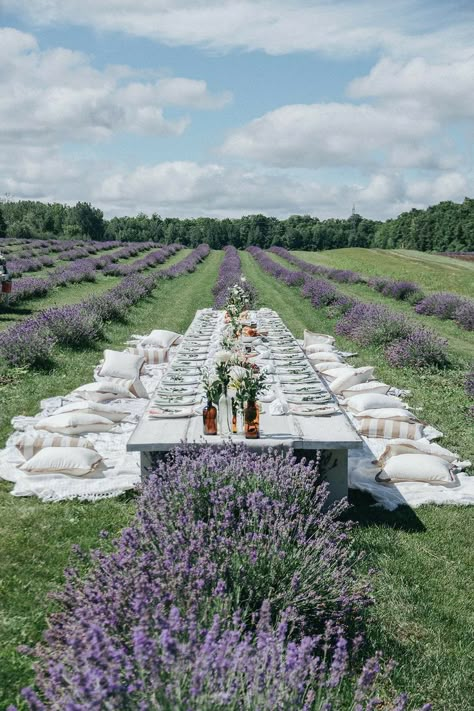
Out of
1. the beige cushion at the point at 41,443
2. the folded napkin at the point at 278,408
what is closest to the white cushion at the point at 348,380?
the folded napkin at the point at 278,408

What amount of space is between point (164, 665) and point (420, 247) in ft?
299

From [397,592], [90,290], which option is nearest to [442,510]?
[397,592]

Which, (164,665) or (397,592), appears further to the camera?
(397,592)

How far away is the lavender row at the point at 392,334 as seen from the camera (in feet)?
35.1

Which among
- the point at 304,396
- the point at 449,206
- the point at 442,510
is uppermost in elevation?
the point at 449,206

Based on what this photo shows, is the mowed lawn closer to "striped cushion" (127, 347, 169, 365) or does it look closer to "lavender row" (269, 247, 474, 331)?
"striped cushion" (127, 347, 169, 365)

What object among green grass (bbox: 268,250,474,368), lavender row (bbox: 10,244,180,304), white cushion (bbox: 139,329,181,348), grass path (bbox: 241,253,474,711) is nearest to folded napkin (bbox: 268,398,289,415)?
grass path (bbox: 241,253,474,711)

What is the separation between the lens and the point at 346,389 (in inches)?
344

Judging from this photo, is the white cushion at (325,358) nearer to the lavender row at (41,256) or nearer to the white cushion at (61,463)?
the white cushion at (61,463)

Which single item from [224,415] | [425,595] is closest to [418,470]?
[224,415]

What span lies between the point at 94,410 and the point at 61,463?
1622 mm

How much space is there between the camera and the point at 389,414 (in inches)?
283

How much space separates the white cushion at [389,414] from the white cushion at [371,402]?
256mm

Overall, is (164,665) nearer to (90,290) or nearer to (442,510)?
(442,510)
